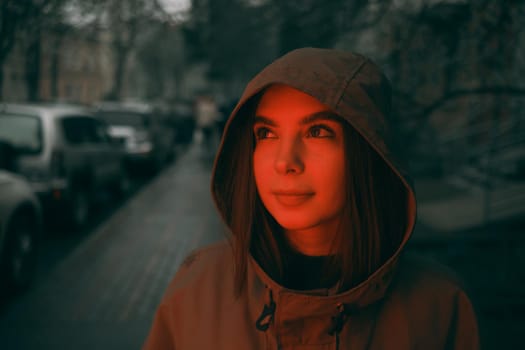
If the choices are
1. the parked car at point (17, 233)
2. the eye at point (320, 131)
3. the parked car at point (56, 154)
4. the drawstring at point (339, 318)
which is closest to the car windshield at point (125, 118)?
the parked car at point (56, 154)

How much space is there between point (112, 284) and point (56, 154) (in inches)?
92.1

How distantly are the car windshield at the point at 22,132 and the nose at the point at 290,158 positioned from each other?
6.47 m

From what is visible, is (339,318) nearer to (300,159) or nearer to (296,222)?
(296,222)

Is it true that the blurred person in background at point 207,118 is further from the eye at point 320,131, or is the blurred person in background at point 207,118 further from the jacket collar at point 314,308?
the jacket collar at point 314,308

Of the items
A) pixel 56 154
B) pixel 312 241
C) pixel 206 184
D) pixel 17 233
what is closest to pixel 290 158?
pixel 312 241

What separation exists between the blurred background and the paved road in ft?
0.07

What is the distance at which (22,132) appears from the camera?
7.23 metres

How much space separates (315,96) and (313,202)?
0.88 feet

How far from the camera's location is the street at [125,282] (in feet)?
14.8

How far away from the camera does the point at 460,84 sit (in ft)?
14.7

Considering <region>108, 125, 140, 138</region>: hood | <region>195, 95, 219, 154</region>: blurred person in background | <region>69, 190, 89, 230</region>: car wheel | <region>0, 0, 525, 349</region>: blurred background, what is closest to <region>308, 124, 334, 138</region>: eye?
<region>0, 0, 525, 349</region>: blurred background

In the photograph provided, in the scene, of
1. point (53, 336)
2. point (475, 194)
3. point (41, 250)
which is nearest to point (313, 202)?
point (53, 336)

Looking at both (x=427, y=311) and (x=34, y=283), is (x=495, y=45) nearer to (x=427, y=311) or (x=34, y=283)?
(x=427, y=311)

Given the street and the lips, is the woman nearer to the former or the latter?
the lips
